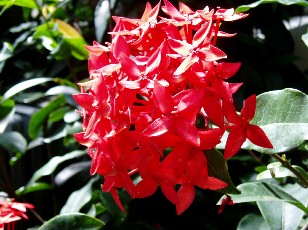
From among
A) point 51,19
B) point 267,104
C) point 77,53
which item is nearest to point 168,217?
point 77,53

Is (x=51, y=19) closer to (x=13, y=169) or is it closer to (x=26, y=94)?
(x=26, y=94)

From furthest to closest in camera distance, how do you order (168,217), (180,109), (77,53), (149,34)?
(168,217) < (77,53) < (149,34) < (180,109)

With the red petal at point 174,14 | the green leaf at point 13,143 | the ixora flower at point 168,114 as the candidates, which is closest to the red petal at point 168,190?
the ixora flower at point 168,114

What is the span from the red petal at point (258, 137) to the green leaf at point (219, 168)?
0.05 meters

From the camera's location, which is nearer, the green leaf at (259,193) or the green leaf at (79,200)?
the green leaf at (259,193)

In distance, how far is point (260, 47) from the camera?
1397mm

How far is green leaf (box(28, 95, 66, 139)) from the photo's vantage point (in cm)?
139

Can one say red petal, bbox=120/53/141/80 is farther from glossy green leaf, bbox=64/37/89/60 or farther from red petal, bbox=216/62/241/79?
glossy green leaf, bbox=64/37/89/60

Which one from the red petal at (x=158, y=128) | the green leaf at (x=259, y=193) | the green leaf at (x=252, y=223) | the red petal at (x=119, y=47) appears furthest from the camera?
the green leaf at (x=252, y=223)

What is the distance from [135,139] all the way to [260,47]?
2.90ft

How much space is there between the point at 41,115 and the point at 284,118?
86 centimetres

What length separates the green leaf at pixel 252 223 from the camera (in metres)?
1.04

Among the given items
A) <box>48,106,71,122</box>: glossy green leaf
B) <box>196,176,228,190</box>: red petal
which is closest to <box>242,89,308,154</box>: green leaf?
<box>196,176,228,190</box>: red petal

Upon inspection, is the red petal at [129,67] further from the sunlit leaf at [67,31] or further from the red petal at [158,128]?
the sunlit leaf at [67,31]
